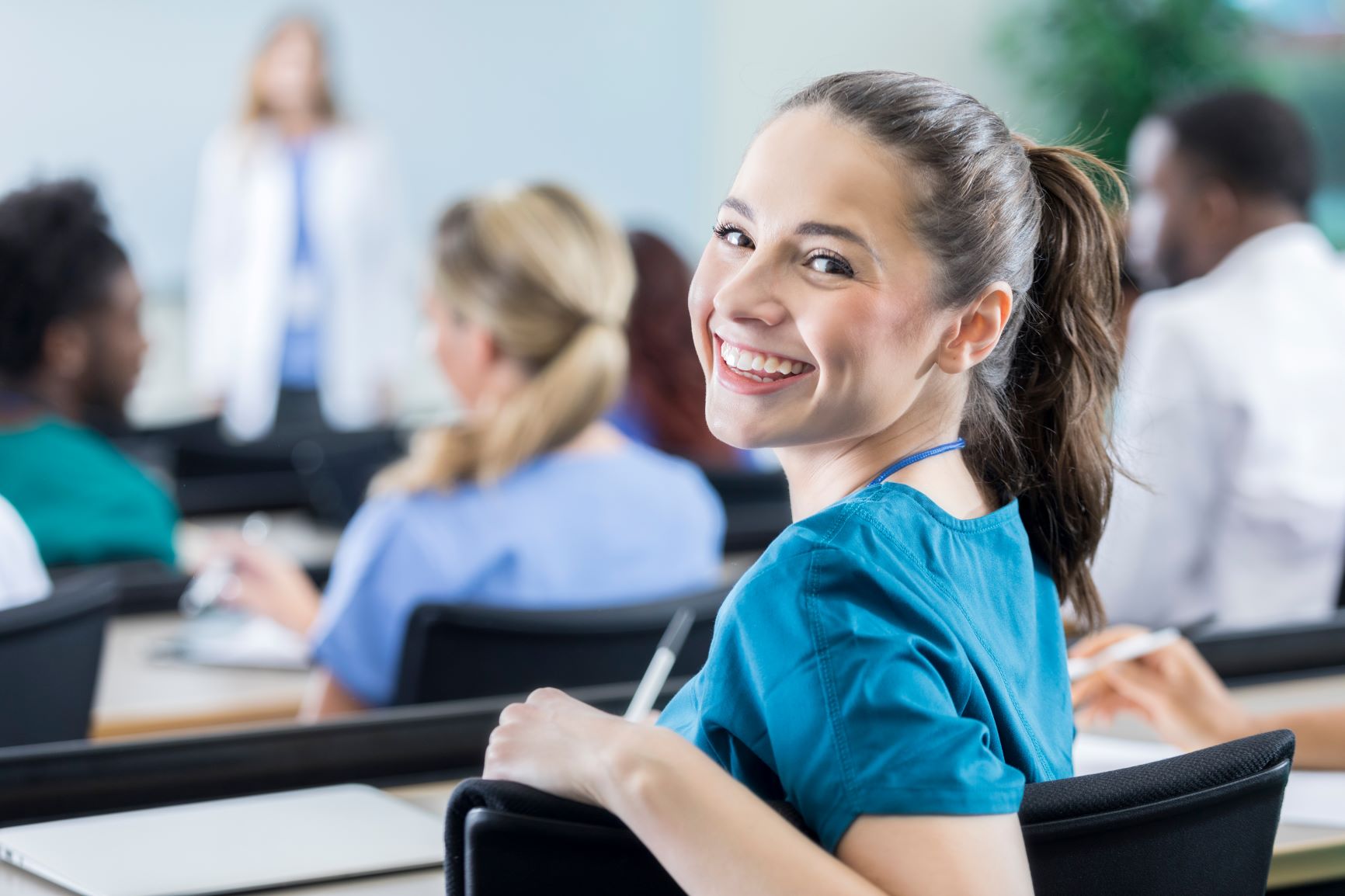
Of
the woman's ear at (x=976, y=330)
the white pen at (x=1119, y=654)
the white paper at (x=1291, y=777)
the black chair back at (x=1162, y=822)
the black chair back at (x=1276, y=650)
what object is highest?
the woman's ear at (x=976, y=330)

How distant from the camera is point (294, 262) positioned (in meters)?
5.98

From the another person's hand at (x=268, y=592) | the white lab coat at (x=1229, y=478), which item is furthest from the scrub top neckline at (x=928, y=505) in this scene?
the white lab coat at (x=1229, y=478)

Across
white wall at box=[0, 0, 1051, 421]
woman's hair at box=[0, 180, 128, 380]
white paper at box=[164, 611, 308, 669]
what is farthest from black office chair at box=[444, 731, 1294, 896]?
white wall at box=[0, 0, 1051, 421]

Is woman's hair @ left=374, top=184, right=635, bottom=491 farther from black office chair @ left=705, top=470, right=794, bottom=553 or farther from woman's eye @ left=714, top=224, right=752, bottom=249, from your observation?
woman's eye @ left=714, top=224, right=752, bottom=249

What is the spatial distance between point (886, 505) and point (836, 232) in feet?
0.54

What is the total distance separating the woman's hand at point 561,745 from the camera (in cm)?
83

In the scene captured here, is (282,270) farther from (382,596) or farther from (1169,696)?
(1169,696)

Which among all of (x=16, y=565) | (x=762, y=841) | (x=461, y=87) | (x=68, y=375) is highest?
(x=461, y=87)

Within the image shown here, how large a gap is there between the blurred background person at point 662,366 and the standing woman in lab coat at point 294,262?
303 cm

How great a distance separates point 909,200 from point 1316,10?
7.75 metres

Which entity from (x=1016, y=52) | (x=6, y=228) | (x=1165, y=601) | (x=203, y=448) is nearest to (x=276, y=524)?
(x=203, y=448)

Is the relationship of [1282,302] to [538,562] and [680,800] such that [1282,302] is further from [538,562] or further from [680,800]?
[680,800]

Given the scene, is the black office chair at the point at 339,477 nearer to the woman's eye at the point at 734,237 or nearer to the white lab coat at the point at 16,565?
the white lab coat at the point at 16,565

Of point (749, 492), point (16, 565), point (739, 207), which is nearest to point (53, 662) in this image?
point (16, 565)
